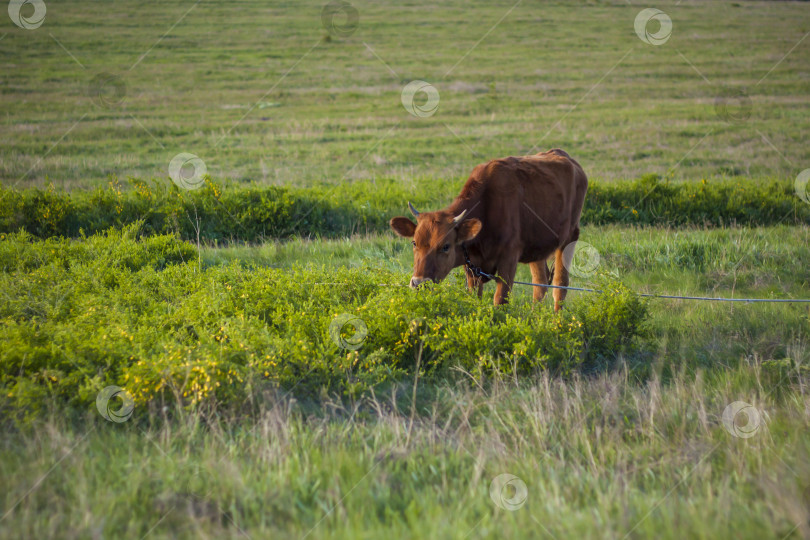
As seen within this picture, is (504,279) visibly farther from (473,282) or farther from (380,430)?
(380,430)

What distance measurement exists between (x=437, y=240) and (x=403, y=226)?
23.2 inches

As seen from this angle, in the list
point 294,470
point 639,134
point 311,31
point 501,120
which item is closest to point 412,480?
point 294,470

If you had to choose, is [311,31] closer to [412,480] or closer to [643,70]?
[643,70]

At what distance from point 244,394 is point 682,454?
3.01m

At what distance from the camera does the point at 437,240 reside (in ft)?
19.0

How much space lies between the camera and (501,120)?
2639cm

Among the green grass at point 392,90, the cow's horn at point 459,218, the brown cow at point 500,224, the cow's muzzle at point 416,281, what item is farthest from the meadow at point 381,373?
the green grass at point 392,90

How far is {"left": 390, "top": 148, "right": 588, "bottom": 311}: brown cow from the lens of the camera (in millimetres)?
5855

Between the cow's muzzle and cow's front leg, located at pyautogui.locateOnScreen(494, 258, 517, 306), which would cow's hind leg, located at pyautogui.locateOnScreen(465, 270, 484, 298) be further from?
the cow's muzzle

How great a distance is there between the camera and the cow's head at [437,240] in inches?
228

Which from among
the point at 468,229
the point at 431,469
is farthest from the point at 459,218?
the point at 431,469

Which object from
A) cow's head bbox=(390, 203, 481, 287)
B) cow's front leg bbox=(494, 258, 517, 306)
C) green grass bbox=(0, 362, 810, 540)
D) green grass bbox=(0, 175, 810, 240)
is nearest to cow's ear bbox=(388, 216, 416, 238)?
cow's head bbox=(390, 203, 481, 287)

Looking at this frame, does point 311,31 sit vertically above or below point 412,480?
above

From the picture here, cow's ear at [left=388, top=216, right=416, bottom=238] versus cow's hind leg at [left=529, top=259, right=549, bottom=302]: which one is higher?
cow's ear at [left=388, top=216, right=416, bottom=238]
